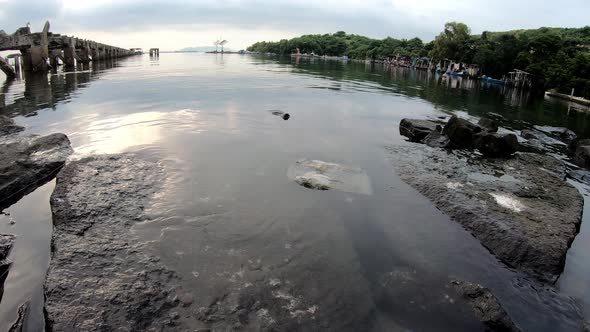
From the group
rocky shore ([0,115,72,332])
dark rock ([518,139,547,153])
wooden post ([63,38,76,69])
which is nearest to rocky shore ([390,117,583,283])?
dark rock ([518,139,547,153])

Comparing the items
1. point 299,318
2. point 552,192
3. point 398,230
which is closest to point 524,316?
point 398,230

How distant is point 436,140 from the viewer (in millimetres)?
16312

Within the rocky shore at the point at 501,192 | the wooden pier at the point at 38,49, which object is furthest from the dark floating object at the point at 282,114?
the wooden pier at the point at 38,49

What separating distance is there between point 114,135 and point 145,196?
6.95 m

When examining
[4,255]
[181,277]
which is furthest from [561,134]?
[4,255]

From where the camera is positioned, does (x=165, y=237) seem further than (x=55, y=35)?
No

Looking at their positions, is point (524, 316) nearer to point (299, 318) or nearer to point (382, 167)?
point (299, 318)

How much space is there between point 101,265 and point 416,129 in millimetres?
15138

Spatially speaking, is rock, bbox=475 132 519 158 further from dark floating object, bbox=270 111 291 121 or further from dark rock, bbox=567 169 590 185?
dark floating object, bbox=270 111 291 121

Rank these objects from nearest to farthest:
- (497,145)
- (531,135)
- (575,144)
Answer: (497,145), (575,144), (531,135)

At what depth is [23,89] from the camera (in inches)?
1033

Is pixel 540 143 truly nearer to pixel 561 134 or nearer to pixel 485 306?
pixel 561 134

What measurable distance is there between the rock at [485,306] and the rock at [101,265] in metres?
5.06

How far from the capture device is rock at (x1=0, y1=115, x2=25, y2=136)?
13936mm
